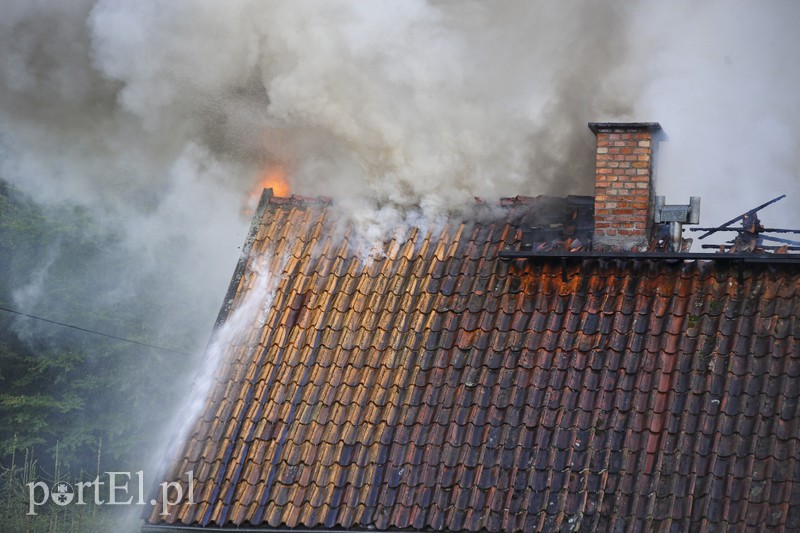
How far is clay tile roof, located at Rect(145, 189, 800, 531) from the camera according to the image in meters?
8.48

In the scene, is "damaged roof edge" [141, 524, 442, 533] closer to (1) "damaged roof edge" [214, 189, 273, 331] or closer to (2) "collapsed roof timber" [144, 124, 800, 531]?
(2) "collapsed roof timber" [144, 124, 800, 531]

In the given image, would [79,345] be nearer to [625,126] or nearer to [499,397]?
[625,126]

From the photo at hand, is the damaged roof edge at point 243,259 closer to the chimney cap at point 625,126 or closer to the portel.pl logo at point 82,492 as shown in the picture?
the chimney cap at point 625,126

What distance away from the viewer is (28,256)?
A: 25141 mm

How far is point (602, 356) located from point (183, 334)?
1665 cm

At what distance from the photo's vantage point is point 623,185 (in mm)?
10766

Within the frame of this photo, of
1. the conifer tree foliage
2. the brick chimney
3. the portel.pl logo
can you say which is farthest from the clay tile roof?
the conifer tree foliage

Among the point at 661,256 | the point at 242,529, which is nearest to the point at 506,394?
the point at 661,256

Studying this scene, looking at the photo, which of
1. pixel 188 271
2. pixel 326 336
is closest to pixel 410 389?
pixel 326 336

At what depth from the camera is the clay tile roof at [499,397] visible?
27.8 feet

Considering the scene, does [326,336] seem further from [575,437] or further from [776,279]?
[776,279]

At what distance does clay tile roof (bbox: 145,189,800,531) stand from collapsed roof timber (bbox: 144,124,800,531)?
15 millimetres

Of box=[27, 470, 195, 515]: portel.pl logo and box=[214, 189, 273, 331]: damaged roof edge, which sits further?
box=[27, 470, 195, 515]: portel.pl logo

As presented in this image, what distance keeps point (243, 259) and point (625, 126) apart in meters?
3.98
